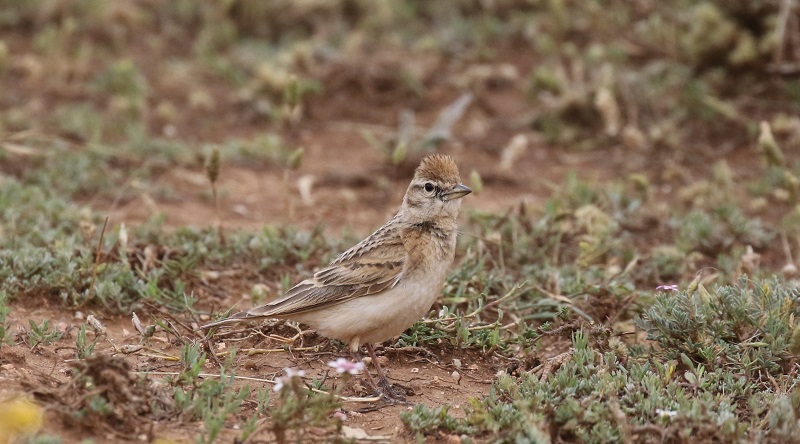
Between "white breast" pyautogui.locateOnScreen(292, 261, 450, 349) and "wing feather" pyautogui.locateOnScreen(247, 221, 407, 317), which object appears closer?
"white breast" pyautogui.locateOnScreen(292, 261, 450, 349)

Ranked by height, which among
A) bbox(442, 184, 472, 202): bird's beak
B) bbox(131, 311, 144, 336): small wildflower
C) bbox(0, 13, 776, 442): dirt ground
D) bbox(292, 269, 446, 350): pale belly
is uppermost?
bbox(442, 184, 472, 202): bird's beak

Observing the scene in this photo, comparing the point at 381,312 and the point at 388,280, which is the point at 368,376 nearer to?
the point at 381,312

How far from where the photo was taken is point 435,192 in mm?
6141

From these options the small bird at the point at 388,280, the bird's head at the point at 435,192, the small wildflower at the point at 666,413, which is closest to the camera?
the small wildflower at the point at 666,413

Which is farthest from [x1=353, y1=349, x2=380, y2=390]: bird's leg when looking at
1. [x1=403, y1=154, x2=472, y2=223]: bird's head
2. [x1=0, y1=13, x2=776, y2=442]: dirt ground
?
[x1=403, y1=154, x2=472, y2=223]: bird's head

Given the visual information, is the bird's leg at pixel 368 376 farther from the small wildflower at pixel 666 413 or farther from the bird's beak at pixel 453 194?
the small wildflower at pixel 666 413

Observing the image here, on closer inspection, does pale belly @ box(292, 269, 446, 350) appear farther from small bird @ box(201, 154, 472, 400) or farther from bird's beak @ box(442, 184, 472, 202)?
bird's beak @ box(442, 184, 472, 202)

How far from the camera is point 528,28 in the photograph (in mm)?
11812

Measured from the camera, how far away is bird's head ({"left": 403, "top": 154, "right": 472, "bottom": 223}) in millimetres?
6082

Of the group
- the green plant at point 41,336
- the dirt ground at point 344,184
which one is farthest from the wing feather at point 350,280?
the green plant at point 41,336

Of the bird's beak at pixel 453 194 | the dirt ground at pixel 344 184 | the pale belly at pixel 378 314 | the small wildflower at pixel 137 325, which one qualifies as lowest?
the dirt ground at pixel 344 184

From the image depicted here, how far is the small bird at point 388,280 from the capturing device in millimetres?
5543

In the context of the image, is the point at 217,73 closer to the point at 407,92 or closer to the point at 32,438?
the point at 407,92

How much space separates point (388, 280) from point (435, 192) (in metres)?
0.73
